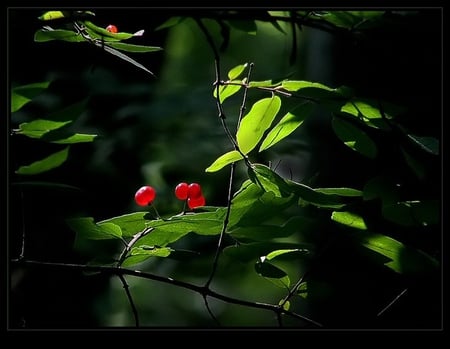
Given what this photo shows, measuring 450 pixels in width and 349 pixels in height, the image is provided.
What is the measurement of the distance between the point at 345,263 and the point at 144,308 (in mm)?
2426

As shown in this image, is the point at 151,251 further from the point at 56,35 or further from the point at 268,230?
the point at 56,35

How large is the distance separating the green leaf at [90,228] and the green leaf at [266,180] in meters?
0.17

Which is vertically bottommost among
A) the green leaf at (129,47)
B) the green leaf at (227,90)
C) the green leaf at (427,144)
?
the green leaf at (427,144)

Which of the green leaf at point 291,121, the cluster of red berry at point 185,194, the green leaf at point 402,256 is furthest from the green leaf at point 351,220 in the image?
the cluster of red berry at point 185,194

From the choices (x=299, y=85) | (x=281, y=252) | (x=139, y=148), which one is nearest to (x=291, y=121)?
(x=299, y=85)

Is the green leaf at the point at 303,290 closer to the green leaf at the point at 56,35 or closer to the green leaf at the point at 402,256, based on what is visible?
the green leaf at the point at 402,256

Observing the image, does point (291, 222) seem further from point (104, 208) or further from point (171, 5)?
point (104, 208)

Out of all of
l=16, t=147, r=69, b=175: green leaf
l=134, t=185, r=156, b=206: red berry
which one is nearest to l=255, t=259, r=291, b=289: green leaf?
l=134, t=185, r=156, b=206: red berry

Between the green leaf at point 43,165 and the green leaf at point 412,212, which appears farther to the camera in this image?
the green leaf at point 43,165

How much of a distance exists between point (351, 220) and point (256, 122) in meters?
0.17

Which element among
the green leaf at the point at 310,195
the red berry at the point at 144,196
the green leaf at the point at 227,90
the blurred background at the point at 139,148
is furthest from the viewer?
the blurred background at the point at 139,148

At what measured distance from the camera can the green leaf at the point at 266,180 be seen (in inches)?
27.0

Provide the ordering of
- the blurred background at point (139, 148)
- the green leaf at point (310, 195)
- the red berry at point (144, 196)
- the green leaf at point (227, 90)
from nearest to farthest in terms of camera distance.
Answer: the green leaf at point (310, 195) → the green leaf at point (227, 90) → the red berry at point (144, 196) → the blurred background at point (139, 148)

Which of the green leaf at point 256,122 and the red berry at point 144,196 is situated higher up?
the green leaf at point 256,122
